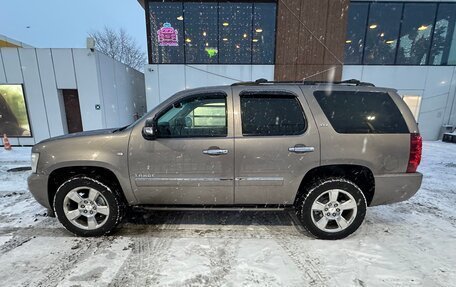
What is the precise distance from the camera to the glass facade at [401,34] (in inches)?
459

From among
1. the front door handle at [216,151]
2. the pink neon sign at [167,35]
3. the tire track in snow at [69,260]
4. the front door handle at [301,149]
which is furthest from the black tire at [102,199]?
the pink neon sign at [167,35]

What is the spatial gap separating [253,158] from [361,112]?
1.51m

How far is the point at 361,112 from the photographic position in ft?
9.49

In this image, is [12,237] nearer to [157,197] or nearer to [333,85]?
[157,197]

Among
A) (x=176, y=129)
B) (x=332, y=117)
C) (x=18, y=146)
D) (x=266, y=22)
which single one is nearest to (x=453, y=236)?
(x=332, y=117)

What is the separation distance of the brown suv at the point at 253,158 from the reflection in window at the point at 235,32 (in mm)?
9131

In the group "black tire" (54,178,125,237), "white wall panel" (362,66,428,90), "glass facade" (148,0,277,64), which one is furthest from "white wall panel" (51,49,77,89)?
"white wall panel" (362,66,428,90)

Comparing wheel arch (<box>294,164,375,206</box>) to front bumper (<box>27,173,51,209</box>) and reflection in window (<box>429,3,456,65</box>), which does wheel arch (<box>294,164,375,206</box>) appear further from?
reflection in window (<box>429,3,456,65</box>)

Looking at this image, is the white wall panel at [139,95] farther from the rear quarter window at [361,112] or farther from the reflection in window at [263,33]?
the rear quarter window at [361,112]

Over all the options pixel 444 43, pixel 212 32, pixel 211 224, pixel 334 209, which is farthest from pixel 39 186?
pixel 444 43

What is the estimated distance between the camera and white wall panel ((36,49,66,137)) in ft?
29.5

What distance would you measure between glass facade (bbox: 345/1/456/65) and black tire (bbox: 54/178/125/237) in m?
12.8

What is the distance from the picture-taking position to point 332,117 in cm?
286

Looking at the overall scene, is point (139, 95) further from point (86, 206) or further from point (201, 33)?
point (86, 206)
